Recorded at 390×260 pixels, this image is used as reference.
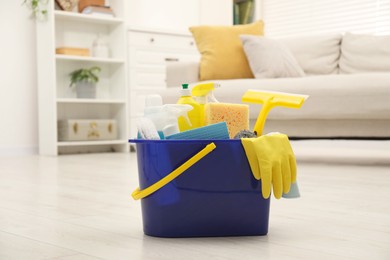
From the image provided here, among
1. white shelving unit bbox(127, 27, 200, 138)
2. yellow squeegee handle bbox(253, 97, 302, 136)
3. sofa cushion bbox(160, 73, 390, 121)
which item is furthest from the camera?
white shelving unit bbox(127, 27, 200, 138)

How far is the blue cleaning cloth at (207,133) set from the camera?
3.77ft

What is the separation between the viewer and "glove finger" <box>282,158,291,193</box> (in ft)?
3.77

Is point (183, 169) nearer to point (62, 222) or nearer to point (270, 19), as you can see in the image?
point (62, 222)

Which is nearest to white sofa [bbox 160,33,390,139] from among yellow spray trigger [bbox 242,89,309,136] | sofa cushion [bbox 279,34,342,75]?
sofa cushion [bbox 279,34,342,75]

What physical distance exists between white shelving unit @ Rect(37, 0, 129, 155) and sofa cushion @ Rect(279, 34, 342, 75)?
1324mm

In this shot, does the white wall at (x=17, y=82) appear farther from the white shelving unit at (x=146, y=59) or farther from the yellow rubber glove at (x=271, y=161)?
the yellow rubber glove at (x=271, y=161)

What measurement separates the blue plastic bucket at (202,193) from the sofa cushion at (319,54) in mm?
2713

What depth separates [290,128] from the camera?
3.14m

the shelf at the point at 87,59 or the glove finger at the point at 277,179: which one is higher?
the shelf at the point at 87,59

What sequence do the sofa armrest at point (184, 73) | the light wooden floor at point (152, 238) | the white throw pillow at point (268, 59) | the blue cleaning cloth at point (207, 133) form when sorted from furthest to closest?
1. the sofa armrest at point (184, 73)
2. the white throw pillow at point (268, 59)
3. the blue cleaning cloth at point (207, 133)
4. the light wooden floor at point (152, 238)

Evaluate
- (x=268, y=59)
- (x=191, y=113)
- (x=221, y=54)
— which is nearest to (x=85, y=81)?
(x=221, y=54)

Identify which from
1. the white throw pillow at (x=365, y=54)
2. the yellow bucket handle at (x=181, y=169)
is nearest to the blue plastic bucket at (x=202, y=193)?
the yellow bucket handle at (x=181, y=169)

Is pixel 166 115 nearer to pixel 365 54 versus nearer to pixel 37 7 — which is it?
pixel 365 54

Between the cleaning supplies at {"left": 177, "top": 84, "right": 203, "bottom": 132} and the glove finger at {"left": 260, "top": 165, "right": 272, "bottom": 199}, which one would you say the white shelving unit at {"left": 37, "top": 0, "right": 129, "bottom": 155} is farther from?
the glove finger at {"left": 260, "top": 165, "right": 272, "bottom": 199}
